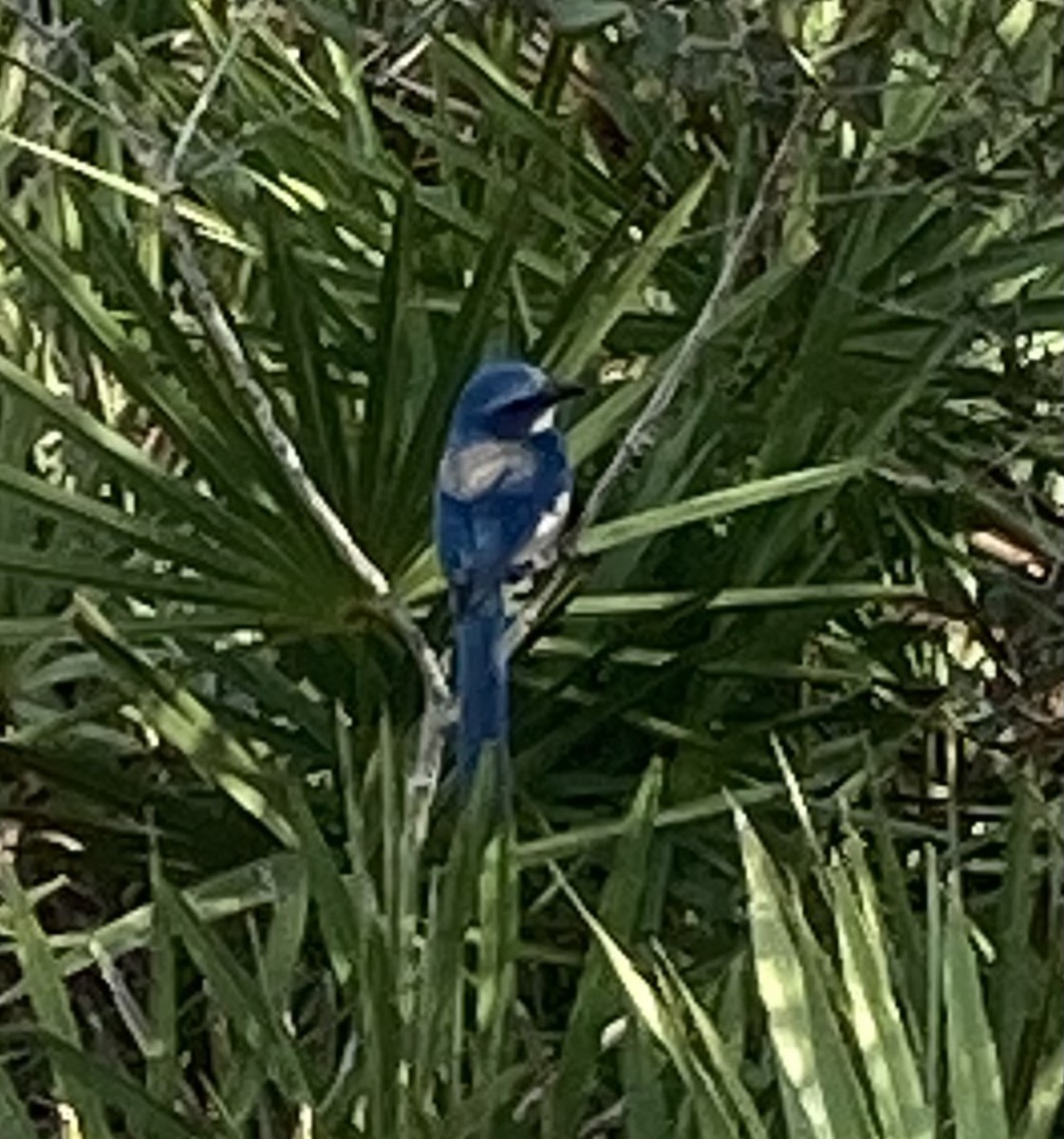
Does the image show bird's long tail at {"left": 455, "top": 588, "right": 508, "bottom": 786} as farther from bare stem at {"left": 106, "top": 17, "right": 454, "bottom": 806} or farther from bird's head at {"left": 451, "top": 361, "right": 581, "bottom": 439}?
bird's head at {"left": 451, "top": 361, "right": 581, "bottom": 439}

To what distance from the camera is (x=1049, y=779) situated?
2.45 m

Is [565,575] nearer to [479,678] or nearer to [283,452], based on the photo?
[479,678]

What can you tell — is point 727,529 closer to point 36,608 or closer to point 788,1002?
point 36,608

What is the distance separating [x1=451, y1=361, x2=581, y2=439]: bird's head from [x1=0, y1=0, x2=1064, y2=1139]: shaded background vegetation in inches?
2.1

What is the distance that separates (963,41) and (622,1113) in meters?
1.04

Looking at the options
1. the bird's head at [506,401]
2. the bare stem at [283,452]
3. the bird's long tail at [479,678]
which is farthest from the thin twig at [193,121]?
the bird's long tail at [479,678]

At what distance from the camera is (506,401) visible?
A: 2.25 m

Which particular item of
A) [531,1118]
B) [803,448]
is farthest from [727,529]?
[531,1118]

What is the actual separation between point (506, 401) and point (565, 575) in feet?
0.47

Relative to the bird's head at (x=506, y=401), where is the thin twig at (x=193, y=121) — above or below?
above

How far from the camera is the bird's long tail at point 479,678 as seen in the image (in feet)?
7.04

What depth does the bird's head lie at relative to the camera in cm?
226

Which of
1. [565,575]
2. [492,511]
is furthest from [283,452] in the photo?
[565,575]

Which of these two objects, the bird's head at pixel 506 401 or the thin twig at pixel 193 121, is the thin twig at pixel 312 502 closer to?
the thin twig at pixel 193 121
